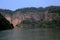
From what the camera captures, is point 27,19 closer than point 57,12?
No

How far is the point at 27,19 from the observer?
7279 inches

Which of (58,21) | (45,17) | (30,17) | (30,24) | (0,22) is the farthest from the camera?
(30,17)

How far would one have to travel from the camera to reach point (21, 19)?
187875mm

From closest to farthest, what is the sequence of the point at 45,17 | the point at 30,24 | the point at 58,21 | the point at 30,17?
the point at 58,21 < the point at 30,24 < the point at 45,17 < the point at 30,17

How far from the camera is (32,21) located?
178250mm

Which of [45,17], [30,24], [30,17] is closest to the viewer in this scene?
[30,24]

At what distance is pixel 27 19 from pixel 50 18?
20237 millimetres

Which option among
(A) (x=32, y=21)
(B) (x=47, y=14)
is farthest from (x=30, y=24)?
(B) (x=47, y=14)

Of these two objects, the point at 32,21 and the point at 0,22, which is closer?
the point at 0,22

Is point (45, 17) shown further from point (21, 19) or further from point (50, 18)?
point (21, 19)

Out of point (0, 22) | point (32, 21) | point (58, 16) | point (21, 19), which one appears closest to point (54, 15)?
point (58, 16)

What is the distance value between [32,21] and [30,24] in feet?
30.8

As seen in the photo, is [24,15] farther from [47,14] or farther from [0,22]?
[0,22]

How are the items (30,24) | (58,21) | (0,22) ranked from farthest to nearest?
(30,24) < (58,21) < (0,22)
